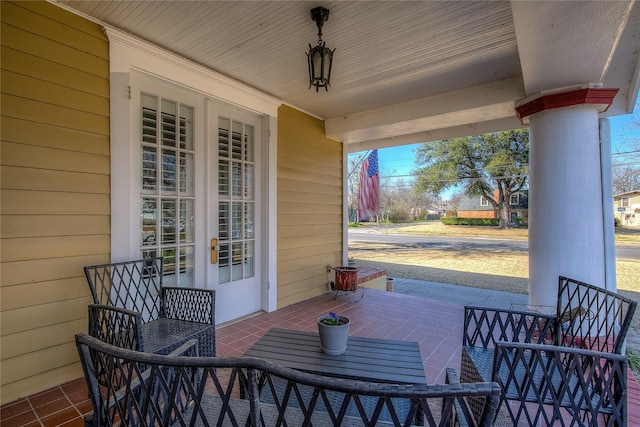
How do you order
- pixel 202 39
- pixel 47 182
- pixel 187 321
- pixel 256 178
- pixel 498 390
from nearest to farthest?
pixel 498 390, pixel 47 182, pixel 187 321, pixel 202 39, pixel 256 178

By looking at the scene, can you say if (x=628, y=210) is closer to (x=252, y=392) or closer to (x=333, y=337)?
(x=333, y=337)

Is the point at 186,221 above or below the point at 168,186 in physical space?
below

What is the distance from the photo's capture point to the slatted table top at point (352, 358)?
5.20ft

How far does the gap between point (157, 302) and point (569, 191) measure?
3746 mm

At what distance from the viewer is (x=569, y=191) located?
8.84 ft

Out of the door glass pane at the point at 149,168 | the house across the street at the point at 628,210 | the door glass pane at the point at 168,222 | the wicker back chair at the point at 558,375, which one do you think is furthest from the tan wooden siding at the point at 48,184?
the house across the street at the point at 628,210

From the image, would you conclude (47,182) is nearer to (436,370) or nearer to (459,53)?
(436,370)

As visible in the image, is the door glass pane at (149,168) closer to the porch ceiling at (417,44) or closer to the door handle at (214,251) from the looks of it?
the door handle at (214,251)

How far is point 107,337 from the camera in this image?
1803 mm

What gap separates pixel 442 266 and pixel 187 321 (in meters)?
7.88

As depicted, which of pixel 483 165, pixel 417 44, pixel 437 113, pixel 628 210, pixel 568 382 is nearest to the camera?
pixel 568 382

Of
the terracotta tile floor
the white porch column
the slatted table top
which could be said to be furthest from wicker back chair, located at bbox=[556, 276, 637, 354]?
the slatted table top

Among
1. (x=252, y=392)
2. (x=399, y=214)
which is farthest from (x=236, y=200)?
(x=399, y=214)

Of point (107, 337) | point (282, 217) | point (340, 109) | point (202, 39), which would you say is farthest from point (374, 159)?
point (107, 337)
